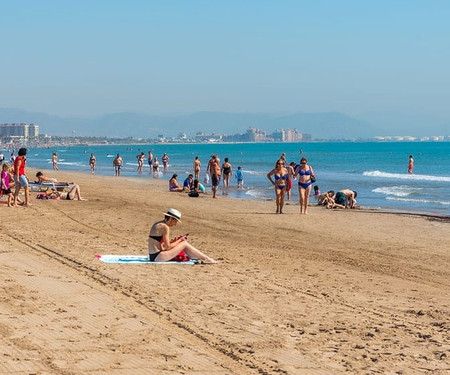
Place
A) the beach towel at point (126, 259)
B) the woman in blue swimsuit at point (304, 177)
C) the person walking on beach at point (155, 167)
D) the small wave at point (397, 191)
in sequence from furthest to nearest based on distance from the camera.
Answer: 1. the person walking on beach at point (155, 167)
2. the small wave at point (397, 191)
3. the woman in blue swimsuit at point (304, 177)
4. the beach towel at point (126, 259)

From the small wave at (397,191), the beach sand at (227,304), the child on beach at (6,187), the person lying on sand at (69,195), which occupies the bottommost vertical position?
the small wave at (397,191)

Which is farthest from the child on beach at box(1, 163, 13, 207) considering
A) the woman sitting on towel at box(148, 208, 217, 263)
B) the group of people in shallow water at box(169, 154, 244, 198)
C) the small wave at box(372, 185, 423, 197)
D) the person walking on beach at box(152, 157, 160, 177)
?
the person walking on beach at box(152, 157, 160, 177)

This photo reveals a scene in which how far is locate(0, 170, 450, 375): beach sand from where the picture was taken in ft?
20.2

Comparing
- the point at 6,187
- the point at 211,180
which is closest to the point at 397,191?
the point at 211,180

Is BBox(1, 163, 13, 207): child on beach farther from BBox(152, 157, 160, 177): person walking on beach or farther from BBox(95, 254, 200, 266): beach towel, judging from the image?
BBox(152, 157, 160, 177): person walking on beach

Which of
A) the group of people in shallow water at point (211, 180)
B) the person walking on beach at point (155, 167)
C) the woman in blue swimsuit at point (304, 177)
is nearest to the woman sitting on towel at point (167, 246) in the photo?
the woman in blue swimsuit at point (304, 177)

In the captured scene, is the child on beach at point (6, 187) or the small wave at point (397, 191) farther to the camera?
the small wave at point (397, 191)

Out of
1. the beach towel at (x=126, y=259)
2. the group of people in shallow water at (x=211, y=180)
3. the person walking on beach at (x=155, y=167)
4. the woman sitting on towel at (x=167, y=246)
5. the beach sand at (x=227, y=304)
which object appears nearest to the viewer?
the beach sand at (x=227, y=304)

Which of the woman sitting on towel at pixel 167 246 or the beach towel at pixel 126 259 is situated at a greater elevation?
the woman sitting on towel at pixel 167 246

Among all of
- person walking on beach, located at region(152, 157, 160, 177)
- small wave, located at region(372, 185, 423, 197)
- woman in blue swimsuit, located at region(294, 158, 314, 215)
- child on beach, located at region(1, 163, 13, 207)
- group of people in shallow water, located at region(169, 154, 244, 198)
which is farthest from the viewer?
person walking on beach, located at region(152, 157, 160, 177)

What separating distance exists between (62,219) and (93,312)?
948cm

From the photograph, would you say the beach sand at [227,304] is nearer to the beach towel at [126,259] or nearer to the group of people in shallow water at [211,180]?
the beach towel at [126,259]

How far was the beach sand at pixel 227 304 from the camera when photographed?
615 cm

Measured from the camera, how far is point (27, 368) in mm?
5625
